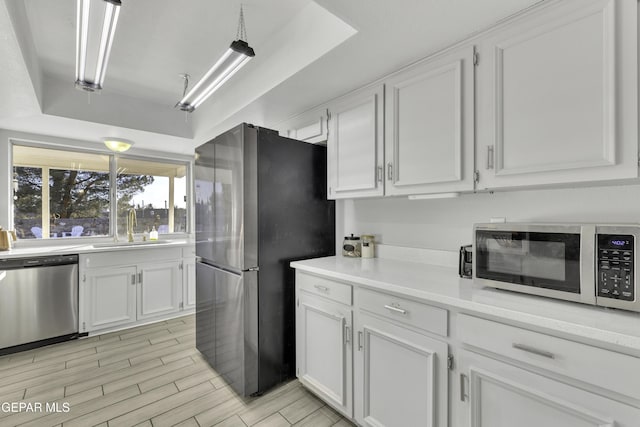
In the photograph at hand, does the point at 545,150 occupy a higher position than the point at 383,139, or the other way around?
the point at 383,139

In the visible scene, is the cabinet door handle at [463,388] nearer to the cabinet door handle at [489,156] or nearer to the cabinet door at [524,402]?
the cabinet door at [524,402]

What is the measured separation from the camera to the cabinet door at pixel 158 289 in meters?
3.38

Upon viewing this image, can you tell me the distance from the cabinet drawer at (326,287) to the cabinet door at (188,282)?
229 centimetres

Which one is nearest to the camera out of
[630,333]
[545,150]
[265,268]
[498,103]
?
[630,333]

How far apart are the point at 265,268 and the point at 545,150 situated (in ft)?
5.65

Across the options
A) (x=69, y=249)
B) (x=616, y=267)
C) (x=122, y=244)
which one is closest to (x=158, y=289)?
(x=122, y=244)

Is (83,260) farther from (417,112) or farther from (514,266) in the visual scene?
(514,266)

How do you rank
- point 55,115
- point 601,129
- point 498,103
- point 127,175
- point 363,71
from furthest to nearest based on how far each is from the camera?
point 127,175 < point 55,115 < point 363,71 < point 498,103 < point 601,129

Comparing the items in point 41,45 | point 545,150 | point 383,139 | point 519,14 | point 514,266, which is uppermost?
point 41,45

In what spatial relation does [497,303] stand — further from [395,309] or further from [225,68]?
[225,68]

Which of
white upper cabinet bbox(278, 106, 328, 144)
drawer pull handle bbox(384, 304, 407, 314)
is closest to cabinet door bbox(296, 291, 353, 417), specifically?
drawer pull handle bbox(384, 304, 407, 314)

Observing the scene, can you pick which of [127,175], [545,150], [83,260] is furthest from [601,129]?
[127,175]

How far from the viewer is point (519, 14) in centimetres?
129

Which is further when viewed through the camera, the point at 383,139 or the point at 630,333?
the point at 383,139
